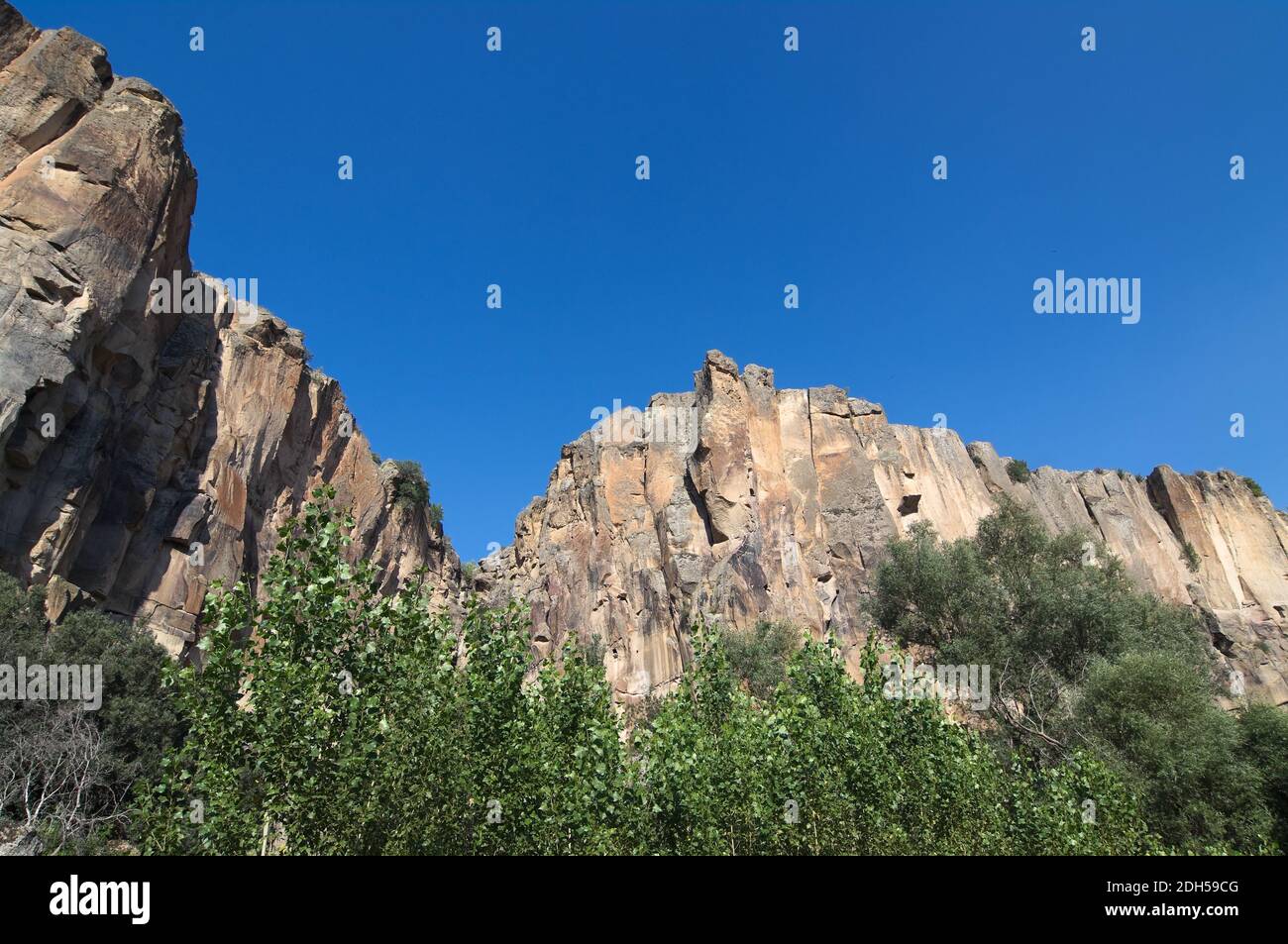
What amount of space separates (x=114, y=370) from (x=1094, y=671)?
47.4 m

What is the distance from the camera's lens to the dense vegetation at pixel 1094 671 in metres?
24.9

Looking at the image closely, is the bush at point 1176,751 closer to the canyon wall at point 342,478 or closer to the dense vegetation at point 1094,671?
the dense vegetation at point 1094,671

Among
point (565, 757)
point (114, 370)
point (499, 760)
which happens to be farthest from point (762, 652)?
point (114, 370)

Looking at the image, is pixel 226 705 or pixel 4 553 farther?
pixel 4 553

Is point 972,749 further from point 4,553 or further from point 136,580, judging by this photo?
point 136,580

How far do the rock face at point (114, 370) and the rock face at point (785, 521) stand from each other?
31782 millimetres

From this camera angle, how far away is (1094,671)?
1167 inches

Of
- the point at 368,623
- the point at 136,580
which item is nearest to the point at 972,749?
the point at 368,623

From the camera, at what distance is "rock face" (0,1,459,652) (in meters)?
30.1

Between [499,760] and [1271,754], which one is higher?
[499,760]

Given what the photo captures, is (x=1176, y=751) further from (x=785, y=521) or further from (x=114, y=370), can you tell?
(x=114, y=370)

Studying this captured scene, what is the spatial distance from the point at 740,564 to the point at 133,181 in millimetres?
48343

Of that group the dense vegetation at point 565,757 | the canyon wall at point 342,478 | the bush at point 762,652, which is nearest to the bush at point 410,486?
the canyon wall at point 342,478
